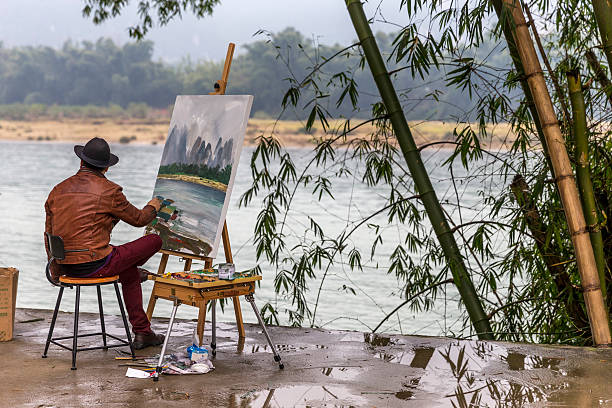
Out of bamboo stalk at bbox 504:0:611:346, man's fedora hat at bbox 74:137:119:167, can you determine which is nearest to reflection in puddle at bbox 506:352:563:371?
bamboo stalk at bbox 504:0:611:346

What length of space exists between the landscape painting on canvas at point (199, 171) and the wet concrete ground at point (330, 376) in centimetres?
65

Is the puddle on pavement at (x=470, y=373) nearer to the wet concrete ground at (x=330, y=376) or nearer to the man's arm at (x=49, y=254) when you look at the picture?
the wet concrete ground at (x=330, y=376)

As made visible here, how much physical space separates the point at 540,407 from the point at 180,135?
2577 millimetres

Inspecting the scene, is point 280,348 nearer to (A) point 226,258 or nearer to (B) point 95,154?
(A) point 226,258

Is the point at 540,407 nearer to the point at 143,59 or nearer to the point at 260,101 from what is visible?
the point at 260,101

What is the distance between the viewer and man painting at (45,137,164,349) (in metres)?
4.06

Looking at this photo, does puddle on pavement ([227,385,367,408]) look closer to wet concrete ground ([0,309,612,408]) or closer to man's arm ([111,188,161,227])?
wet concrete ground ([0,309,612,408])

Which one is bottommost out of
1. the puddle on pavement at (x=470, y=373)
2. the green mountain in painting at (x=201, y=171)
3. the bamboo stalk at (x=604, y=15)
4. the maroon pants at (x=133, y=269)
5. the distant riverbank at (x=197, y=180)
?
the puddle on pavement at (x=470, y=373)

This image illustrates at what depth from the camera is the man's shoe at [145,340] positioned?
4.45 metres

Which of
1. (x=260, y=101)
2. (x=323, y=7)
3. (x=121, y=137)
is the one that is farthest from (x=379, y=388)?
(x=121, y=137)

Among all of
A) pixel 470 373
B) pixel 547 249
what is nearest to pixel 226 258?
pixel 470 373

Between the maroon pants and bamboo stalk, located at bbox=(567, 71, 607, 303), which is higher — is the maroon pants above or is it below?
below

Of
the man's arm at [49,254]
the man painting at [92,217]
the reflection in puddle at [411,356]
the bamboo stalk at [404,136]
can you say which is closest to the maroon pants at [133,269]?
the man painting at [92,217]

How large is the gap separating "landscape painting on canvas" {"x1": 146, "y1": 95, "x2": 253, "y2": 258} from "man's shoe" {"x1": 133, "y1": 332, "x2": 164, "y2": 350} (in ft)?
1.66
